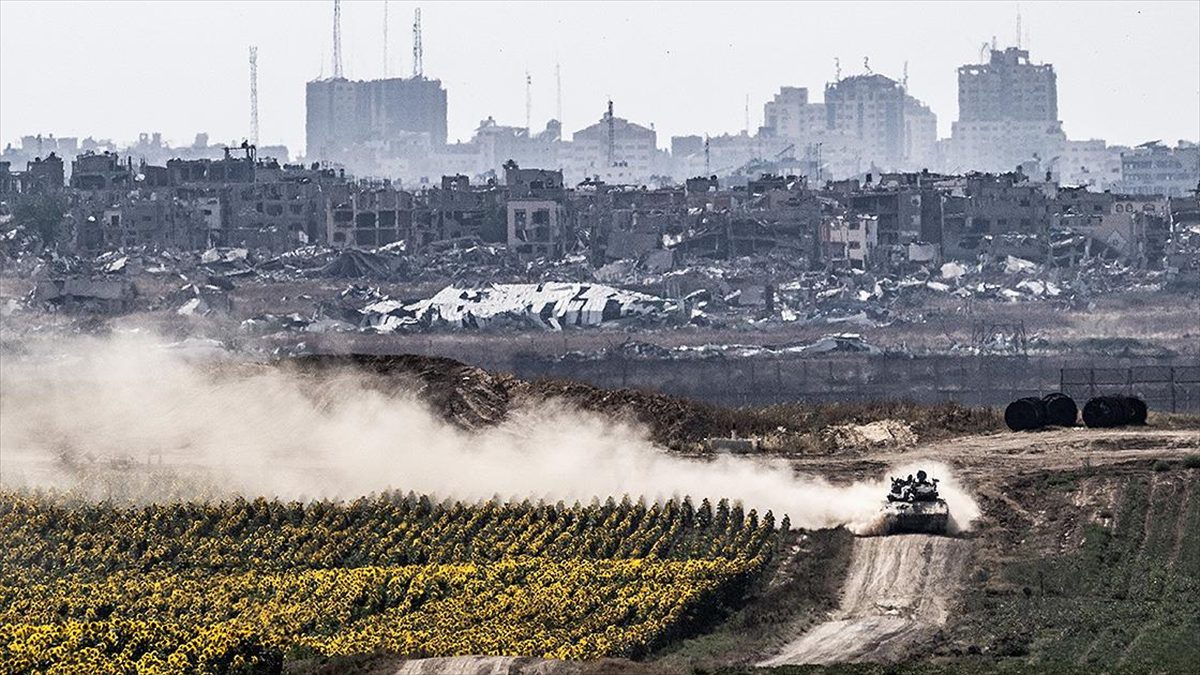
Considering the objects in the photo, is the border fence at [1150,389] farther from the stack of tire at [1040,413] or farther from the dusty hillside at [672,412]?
the stack of tire at [1040,413]

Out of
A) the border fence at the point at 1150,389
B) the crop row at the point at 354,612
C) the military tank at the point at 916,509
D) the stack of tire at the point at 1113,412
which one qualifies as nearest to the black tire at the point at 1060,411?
the stack of tire at the point at 1113,412

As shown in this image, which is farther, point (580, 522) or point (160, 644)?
point (580, 522)

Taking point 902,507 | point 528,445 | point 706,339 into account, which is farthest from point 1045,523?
point 706,339

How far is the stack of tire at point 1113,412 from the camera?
86.6m

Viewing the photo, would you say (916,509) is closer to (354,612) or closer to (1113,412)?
(1113,412)

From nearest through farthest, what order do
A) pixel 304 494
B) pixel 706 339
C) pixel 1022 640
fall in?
pixel 1022 640, pixel 304 494, pixel 706 339

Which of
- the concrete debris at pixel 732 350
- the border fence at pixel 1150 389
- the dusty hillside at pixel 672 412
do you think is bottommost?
the border fence at pixel 1150 389

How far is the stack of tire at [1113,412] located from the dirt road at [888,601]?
59.3 feet

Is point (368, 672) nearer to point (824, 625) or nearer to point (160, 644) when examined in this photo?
point (160, 644)

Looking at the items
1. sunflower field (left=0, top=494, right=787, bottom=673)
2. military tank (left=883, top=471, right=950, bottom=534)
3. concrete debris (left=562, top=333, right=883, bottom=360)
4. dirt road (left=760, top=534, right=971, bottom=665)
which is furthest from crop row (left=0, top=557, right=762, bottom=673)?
concrete debris (left=562, top=333, right=883, bottom=360)

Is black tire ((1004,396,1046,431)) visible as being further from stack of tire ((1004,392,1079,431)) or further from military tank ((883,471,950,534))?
military tank ((883,471,950,534))

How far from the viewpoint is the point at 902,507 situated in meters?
70.6

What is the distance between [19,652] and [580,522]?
2191 cm

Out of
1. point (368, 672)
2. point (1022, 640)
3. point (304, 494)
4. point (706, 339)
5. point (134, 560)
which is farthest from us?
point (706, 339)
